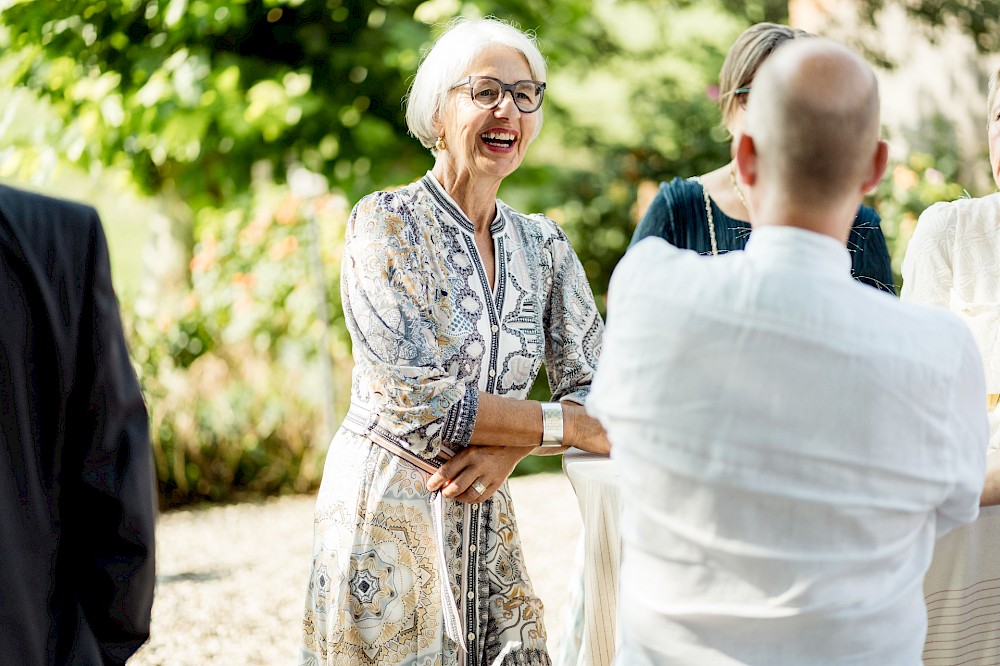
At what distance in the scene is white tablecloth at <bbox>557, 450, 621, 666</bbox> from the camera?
88.2 inches

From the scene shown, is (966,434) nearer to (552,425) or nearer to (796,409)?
(796,409)

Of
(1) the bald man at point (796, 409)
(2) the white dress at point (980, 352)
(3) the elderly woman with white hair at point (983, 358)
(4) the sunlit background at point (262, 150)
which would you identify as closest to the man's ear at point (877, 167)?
(1) the bald man at point (796, 409)

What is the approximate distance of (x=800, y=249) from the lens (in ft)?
4.28

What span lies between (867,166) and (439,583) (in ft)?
4.58

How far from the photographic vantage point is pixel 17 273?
148 cm

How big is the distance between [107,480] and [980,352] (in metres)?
1.60

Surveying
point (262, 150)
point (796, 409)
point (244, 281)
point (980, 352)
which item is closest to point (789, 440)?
point (796, 409)

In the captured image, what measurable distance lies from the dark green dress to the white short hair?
421 millimetres

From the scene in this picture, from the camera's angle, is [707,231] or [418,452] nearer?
[418,452]

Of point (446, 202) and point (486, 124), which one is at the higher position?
point (486, 124)

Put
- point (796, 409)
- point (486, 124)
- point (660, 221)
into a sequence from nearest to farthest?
1. point (796, 409)
2. point (486, 124)
3. point (660, 221)

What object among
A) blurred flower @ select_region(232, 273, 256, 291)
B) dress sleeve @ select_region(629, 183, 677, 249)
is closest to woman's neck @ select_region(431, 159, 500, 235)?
dress sleeve @ select_region(629, 183, 677, 249)

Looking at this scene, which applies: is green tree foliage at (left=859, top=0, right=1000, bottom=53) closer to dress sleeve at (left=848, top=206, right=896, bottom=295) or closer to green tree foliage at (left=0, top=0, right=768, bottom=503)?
green tree foliage at (left=0, top=0, right=768, bottom=503)

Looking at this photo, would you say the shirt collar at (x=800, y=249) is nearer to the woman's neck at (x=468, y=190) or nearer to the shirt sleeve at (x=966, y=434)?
the shirt sleeve at (x=966, y=434)
